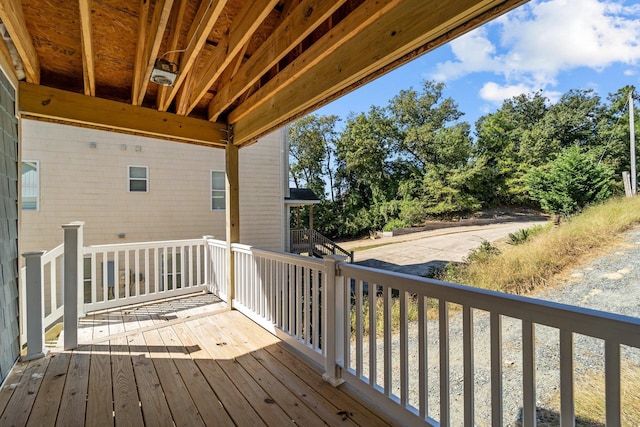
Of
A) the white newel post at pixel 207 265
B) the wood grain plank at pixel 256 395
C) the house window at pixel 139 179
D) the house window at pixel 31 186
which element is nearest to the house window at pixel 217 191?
the house window at pixel 139 179

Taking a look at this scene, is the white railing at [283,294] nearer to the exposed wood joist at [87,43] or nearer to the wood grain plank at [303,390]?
the wood grain plank at [303,390]

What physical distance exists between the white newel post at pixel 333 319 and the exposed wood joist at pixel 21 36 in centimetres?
253

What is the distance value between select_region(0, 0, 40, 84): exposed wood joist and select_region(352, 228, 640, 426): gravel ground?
158 inches

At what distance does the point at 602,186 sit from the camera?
35.3ft

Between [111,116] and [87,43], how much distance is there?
1.28 m

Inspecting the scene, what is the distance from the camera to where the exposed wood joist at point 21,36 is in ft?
5.73

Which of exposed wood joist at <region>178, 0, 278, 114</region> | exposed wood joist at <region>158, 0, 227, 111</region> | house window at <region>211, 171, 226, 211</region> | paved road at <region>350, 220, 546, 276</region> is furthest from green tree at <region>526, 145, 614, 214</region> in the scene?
exposed wood joist at <region>158, 0, 227, 111</region>

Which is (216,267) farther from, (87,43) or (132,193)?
(132,193)

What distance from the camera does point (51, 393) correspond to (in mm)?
2193

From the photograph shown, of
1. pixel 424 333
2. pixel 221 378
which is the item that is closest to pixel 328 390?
pixel 221 378

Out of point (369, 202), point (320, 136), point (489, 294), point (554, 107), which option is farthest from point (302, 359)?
point (554, 107)

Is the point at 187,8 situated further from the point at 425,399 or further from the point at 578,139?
the point at 578,139

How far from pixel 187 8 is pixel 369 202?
20105mm

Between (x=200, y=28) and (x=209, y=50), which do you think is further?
(x=209, y=50)
